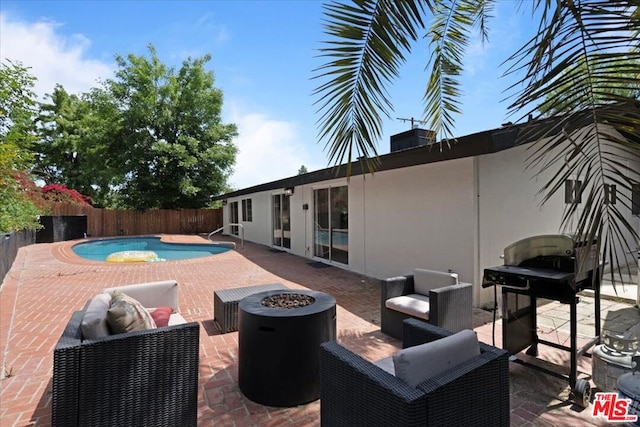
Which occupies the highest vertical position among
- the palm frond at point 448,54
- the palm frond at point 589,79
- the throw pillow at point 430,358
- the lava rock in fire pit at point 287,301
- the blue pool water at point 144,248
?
the palm frond at point 448,54

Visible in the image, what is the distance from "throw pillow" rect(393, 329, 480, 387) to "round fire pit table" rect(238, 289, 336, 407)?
1215mm

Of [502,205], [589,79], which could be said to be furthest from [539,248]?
[502,205]

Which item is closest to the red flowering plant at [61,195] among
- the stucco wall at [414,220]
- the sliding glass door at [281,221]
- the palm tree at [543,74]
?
the sliding glass door at [281,221]

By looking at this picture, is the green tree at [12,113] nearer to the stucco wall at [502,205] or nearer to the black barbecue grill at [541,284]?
the black barbecue grill at [541,284]

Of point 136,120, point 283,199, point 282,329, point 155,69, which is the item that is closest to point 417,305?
point 282,329

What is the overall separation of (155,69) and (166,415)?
2728cm

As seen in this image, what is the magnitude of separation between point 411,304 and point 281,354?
2071 mm

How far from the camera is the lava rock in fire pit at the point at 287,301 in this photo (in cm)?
333

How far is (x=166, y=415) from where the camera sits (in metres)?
2.40

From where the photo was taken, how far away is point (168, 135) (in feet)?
77.3

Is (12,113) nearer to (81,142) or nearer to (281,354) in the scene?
(281,354)

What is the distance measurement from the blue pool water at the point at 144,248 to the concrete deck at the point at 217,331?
5.73m

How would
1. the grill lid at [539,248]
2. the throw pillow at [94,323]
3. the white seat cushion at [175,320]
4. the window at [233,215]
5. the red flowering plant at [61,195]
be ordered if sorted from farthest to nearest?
the window at [233,215] → the red flowering plant at [61,195] → the white seat cushion at [175,320] → the grill lid at [539,248] → the throw pillow at [94,323]

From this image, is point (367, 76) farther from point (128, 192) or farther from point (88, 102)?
point (88, 102)
